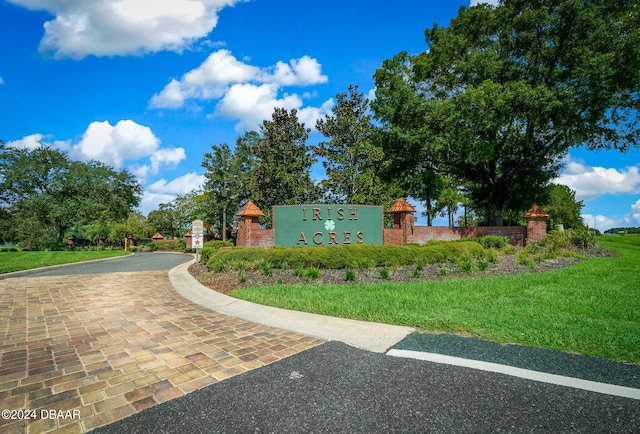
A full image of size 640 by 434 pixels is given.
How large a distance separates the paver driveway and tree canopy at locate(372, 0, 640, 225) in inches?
761

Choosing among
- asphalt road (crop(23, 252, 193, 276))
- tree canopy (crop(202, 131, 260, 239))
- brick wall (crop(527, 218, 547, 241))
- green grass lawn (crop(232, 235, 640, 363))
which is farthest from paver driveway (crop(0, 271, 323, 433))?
tree canopy (crop(202, 131, 260, 239))

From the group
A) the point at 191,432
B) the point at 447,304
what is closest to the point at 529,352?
the point at 447,304

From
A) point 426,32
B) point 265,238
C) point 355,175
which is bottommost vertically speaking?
point 265,238

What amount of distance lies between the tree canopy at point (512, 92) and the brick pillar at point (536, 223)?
4.55m

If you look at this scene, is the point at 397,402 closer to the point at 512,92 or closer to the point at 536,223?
the point at 536,223

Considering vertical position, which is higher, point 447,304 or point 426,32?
point 426,32

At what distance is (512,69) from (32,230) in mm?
49165

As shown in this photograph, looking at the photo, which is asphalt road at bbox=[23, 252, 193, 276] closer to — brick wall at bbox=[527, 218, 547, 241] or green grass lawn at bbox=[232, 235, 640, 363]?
green grass lawn at bbox=[232, 235, 640, 363]

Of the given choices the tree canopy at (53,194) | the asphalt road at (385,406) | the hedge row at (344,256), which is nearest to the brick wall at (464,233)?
the hedge row at (344,256)

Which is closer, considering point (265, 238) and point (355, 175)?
point (265, 238)

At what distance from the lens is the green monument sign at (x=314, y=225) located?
14.1m

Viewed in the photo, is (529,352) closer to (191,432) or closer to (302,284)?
(191,432)

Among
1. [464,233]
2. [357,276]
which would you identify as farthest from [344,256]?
[464,233]

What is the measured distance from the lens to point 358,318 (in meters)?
5.45
